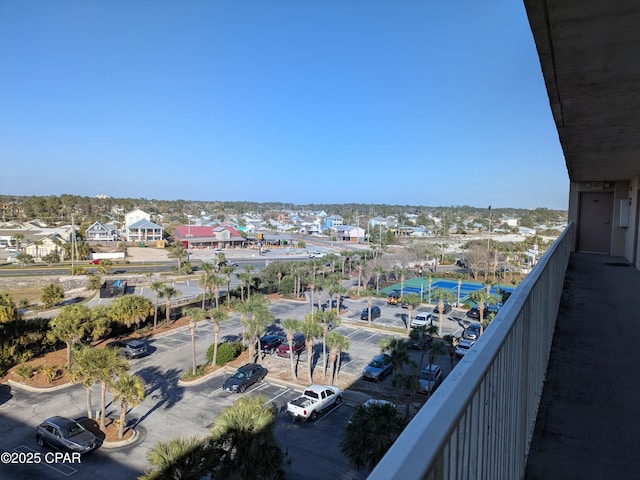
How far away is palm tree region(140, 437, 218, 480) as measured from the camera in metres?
7.61

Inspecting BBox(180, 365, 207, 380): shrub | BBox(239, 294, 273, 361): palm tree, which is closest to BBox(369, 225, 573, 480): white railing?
BBox(180, 365, 207, 380): shrub

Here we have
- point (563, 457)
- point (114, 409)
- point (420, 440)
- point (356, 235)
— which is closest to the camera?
point (420, 440)

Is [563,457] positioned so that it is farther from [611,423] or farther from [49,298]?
[49,298]

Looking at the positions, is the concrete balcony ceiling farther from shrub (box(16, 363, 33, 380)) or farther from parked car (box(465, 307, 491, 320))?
parked car (box(465, 307, 491, 320))

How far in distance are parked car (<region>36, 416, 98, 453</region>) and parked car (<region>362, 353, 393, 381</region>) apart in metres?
10.4

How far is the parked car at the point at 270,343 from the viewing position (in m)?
21.7

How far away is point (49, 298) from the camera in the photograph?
28.2 m

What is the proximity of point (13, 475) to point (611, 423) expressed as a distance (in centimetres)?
1365

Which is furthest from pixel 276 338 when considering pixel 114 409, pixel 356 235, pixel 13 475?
pixel 356 235

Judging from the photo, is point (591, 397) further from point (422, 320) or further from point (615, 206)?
point (422, 320)

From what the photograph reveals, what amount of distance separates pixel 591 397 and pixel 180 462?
7.06m

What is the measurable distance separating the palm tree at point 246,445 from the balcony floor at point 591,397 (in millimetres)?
6258

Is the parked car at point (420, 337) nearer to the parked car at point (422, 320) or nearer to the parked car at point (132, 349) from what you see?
the parked car at point (422, 320)

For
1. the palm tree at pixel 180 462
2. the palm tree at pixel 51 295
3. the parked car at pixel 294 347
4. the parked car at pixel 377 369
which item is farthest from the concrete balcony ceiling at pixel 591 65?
the palm tree at pixel 51 295
